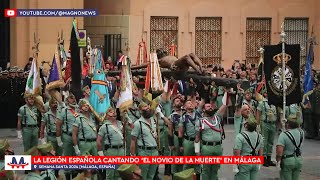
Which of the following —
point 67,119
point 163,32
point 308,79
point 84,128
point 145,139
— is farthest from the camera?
point 163,32

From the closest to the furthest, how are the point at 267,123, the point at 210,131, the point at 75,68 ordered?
the point at 210,131 < the point at 75,68 < the point at 267,123

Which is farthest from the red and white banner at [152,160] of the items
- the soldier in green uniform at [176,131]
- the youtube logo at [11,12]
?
the youtube logo at [11,12]

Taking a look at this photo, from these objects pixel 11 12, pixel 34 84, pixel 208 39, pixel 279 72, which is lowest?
pixel 34 84

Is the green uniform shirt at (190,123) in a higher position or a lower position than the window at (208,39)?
lower

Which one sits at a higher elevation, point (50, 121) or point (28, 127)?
point (50, 121)

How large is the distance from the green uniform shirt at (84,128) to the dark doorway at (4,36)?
15.4 m

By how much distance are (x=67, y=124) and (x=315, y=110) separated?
397 inches

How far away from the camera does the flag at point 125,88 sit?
602 inches

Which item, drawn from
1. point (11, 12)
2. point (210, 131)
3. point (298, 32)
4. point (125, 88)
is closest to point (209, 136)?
point (210, 131)

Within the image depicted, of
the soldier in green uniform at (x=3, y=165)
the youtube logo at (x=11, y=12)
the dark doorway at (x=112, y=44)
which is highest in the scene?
the youtube logo at (x=11, y=12)

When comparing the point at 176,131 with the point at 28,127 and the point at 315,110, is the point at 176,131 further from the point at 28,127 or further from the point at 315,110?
the point at 315,110

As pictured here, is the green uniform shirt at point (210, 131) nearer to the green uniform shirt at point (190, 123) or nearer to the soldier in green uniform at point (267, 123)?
the green uniform shirt at point (190, 123)

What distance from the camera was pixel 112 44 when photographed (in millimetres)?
30109

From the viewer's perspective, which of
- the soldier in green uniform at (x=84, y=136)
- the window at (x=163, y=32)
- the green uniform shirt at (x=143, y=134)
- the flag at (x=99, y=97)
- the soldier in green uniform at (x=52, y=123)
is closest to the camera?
the green uniform shirt at (x=143, y=134)
